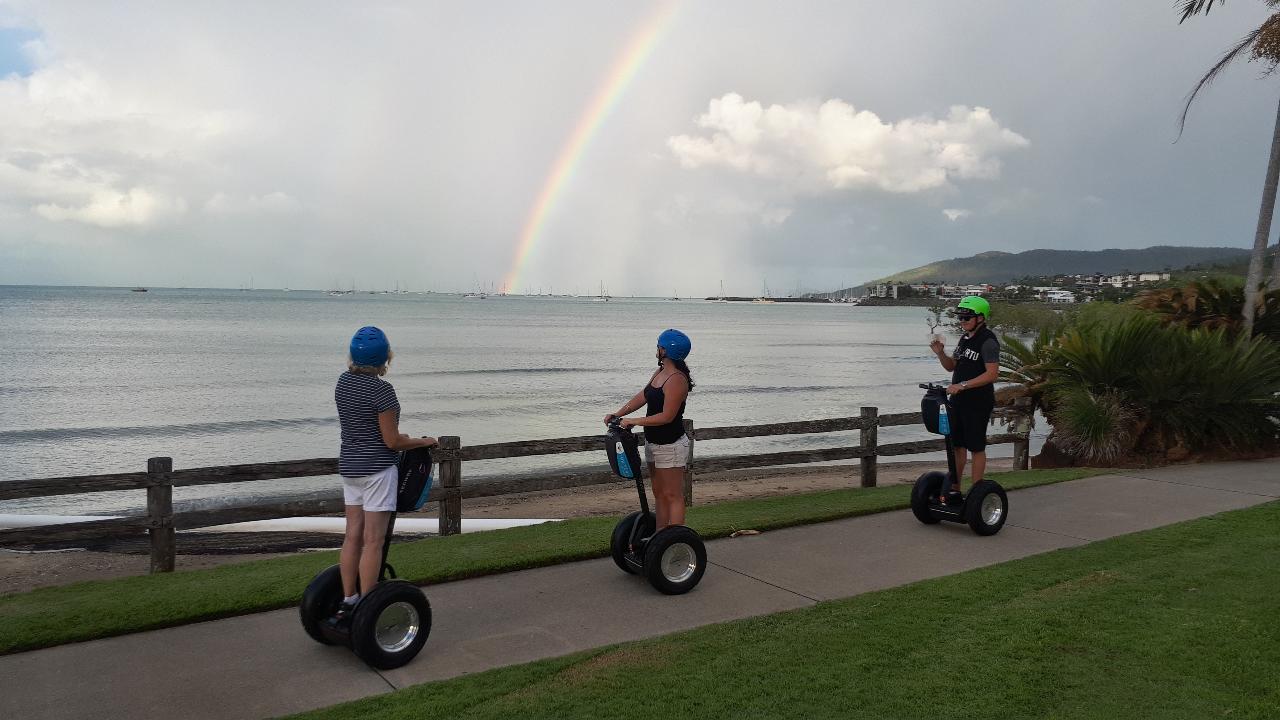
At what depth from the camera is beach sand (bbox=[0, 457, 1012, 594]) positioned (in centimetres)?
1042

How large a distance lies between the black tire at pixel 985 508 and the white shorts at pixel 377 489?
4987 millimetres

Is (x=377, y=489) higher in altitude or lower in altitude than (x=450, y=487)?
higher

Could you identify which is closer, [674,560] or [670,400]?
[670,400]

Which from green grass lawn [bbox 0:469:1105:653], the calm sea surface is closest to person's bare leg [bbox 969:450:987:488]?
green grass lawn [bbox 0:469:1105:653]

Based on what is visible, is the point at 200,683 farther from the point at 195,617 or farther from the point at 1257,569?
the point at 1257,569

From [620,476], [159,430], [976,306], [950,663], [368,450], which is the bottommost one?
[159,430]

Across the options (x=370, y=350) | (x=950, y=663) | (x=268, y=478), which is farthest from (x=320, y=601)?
(x=950, y=663)

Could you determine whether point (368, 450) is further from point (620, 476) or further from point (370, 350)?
point (620, 476)

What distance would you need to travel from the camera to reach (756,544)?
722 cm

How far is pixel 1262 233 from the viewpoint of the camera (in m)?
14.4

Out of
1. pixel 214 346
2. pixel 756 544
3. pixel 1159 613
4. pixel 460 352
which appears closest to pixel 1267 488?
pixel 1159 613

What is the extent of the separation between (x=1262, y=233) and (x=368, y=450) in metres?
15.9

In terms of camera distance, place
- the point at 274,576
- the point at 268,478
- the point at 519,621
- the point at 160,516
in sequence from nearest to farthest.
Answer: the point at 519,621, the point at 274,576, the point at 160,516, the point at 268,478

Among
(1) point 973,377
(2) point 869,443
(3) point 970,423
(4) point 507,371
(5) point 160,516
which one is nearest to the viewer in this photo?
(5) point 160,516
